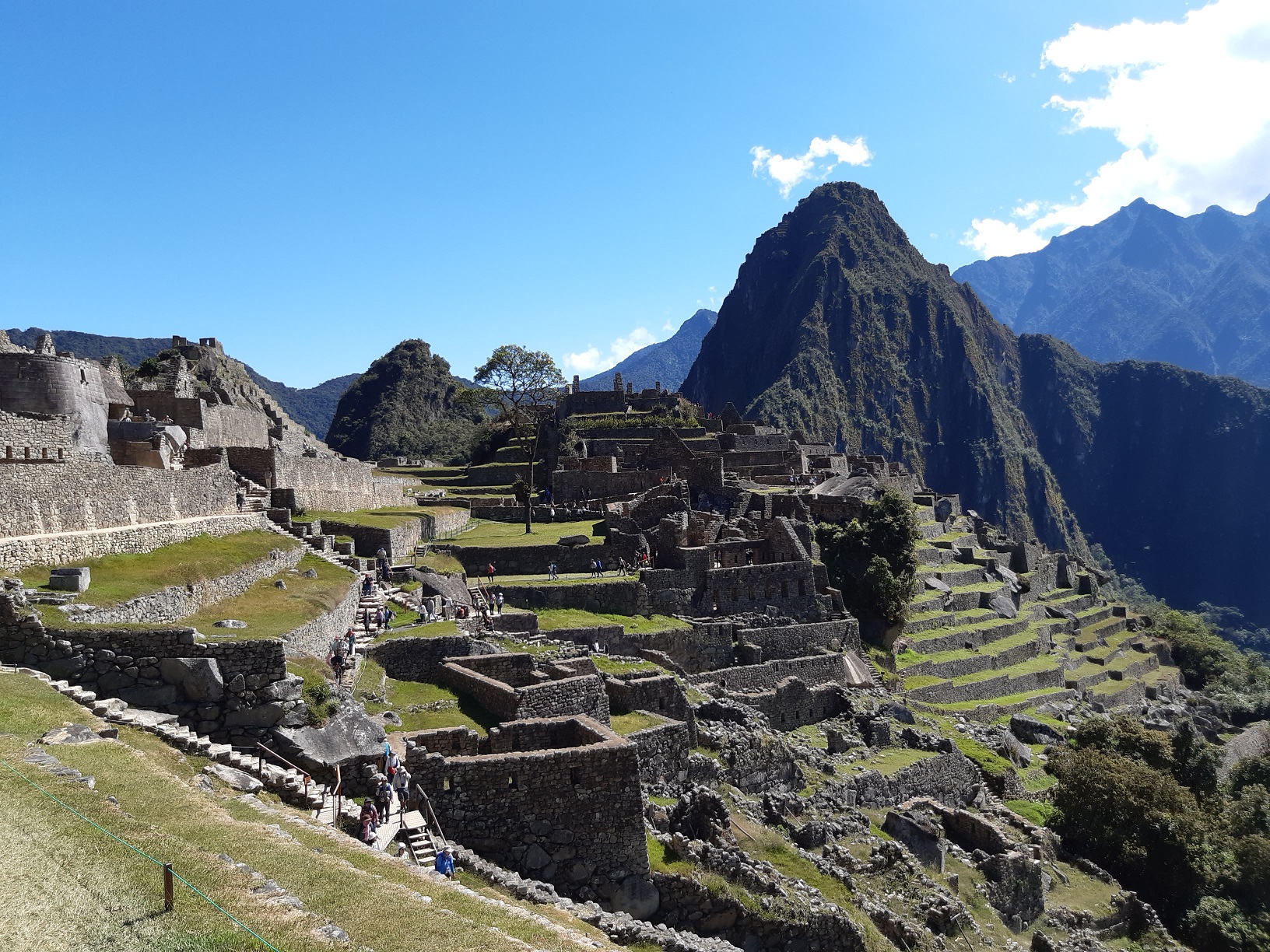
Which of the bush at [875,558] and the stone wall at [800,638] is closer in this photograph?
the stone wall at [800,638]

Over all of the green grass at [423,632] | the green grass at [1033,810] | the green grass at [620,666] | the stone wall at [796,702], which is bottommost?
the green grass at [1033,810]

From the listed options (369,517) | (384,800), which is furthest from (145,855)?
(369,517)

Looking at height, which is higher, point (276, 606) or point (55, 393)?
point (55, 393)

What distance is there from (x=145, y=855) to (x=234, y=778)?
3.65 metres

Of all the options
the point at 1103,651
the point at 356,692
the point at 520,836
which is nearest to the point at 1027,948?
the point at 520,836

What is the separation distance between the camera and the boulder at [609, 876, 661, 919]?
517 inches

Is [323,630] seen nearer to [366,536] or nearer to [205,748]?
[205,748]

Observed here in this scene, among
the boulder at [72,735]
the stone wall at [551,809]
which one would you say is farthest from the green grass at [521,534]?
the boulder at [72,735]

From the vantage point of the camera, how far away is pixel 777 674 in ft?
90.0

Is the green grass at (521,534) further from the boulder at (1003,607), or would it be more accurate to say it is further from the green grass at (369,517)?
the boulder at (1003,607)

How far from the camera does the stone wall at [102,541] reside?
13148 mm

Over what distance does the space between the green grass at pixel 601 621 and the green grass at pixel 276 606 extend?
19.9ft

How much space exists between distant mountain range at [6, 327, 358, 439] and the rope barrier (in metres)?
64.3

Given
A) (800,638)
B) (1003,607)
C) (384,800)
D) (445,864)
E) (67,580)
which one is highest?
(67,580)
